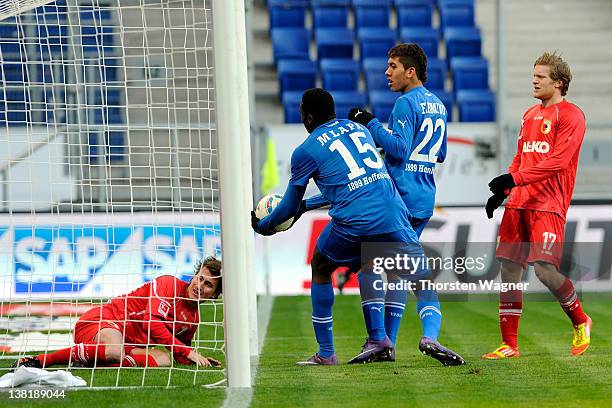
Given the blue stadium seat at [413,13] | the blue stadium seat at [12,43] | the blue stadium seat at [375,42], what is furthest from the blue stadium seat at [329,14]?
the blue stadium seat at [12,43]

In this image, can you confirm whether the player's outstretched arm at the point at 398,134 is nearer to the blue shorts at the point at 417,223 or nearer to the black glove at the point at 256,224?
the blue shorts at the point at 417,223

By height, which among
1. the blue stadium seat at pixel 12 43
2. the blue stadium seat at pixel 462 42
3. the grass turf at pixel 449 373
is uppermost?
the blue stadium seat at pixel 462 42

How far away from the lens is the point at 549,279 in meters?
7.53

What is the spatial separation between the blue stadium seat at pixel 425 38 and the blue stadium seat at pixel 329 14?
1092mm

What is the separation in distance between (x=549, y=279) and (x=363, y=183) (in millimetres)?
1484

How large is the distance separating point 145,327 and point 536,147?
8.81 ft

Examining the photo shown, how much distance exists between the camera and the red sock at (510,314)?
24.7 feet

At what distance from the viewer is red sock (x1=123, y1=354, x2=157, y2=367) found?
7.07 m

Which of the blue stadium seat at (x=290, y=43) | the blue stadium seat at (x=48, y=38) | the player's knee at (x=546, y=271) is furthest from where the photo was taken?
the blue stadium seat at (x=290, y=43)

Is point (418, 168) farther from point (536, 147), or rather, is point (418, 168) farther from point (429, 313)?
point (429, 313)

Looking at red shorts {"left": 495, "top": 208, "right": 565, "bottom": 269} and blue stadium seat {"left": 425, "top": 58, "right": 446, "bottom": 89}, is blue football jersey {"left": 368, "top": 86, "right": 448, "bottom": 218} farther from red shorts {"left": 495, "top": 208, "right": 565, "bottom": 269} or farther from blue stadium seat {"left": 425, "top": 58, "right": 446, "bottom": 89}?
blue stadium seat {"left": 425, "top": 58, "right": 446, "bottom": 89}

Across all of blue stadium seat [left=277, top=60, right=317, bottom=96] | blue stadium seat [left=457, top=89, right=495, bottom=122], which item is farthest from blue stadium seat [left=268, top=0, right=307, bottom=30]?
blue stadium seat [left=457, top=89, right=495, bottom=122]

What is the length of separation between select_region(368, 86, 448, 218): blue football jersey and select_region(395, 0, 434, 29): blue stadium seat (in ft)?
42.9

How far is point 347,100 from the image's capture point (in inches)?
740
